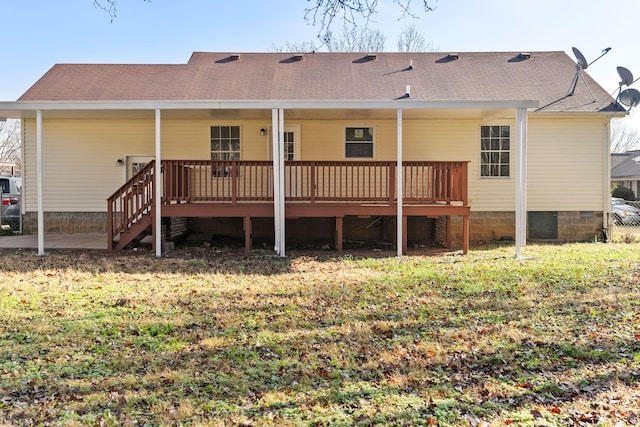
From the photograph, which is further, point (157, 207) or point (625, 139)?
point (625, 139)

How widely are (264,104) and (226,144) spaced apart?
11.2 ft

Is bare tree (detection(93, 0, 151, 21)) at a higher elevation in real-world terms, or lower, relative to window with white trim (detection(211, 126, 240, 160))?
higher

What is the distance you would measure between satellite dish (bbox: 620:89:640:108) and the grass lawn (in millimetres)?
6314

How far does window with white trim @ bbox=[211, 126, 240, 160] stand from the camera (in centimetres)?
1264

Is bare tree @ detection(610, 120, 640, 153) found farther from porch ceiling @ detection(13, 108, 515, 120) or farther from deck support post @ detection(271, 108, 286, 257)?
deck support post @ detection(271, 108, 286, 257)

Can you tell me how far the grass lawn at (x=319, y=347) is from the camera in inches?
129

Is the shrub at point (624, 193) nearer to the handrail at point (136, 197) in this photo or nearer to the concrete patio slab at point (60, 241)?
the handrail at point (136, 197)

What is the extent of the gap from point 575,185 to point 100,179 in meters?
12.3

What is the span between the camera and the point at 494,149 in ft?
40.9

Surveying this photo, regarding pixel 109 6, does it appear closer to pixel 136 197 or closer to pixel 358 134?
pixel 136 197

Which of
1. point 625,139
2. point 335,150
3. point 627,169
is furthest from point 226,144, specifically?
point 625,139

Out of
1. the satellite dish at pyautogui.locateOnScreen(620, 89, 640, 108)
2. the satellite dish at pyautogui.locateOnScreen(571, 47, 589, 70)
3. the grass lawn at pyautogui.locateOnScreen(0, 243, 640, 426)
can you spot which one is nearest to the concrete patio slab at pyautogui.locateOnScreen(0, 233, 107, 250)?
the grass lawn at pyautogui.locateOnScreen(0, 243, 640, 426)

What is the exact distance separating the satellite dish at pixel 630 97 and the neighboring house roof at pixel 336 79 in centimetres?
28

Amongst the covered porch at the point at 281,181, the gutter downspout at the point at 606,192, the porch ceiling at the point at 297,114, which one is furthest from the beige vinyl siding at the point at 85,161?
the gutter downspout at the point at 606,192
